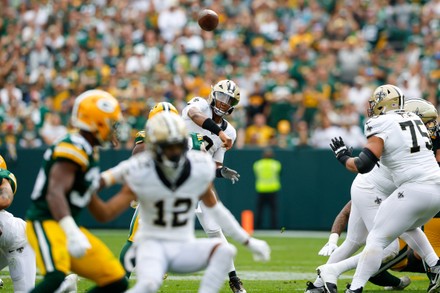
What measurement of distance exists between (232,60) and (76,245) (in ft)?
39.9

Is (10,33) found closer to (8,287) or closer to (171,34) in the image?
(171,34)

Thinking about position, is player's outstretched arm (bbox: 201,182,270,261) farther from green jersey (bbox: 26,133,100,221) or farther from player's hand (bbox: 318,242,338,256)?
player's hand (bbox: 318,242,338,256)

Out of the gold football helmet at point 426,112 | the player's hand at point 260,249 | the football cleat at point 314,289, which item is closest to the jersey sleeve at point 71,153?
the player's hand at point 260,249

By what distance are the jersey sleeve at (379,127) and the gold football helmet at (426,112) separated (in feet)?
3.39

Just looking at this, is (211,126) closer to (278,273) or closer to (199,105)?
(199,105)

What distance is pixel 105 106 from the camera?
550 centimetres

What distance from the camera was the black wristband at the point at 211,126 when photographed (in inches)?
311

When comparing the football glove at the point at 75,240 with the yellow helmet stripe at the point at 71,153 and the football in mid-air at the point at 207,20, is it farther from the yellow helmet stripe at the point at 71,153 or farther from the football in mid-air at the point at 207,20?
the football in mid-air at the point at 207,20

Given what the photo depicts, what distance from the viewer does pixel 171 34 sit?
1767cm

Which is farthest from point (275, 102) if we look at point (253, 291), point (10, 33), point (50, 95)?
point (253, 291)

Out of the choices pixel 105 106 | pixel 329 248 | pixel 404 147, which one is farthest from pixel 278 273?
pixel 105 106

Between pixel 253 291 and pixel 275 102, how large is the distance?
8.15 m

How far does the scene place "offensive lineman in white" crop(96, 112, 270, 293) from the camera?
5.16 m

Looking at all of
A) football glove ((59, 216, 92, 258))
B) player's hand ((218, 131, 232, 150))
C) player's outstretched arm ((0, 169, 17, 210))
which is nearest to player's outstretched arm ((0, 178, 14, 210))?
player's outstretched arm ((0, 169, 17, 210))
